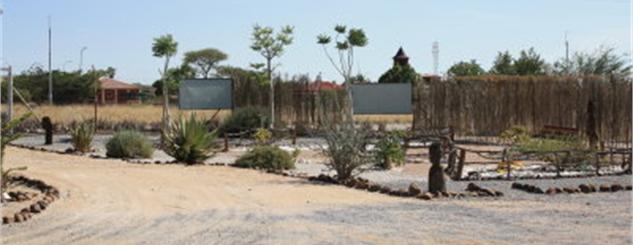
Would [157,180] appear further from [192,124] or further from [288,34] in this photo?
[288,34]

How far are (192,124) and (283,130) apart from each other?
1078 centimetres

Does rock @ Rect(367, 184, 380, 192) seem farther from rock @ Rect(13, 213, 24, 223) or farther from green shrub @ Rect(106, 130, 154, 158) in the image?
green shrub @ Rect(106, 130, 154, 158)

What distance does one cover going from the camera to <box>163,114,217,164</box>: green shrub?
62.5 feet

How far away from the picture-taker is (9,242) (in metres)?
8.86

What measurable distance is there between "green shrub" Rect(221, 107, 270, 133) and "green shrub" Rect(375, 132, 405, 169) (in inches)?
489

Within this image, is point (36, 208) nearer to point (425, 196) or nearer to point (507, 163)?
point (425, 196)

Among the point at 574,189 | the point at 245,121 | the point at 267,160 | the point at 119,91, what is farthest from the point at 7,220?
the point at 119,91

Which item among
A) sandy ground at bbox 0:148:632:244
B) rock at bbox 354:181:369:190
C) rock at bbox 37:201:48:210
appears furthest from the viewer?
rock at bbox 354:181:369:190

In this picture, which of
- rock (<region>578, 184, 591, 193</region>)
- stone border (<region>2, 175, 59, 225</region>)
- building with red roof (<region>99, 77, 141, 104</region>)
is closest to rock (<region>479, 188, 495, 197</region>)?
rock (<region>578, 184, 591, 193</region>)

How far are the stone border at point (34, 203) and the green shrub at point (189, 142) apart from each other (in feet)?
14.7

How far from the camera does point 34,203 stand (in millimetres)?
11672

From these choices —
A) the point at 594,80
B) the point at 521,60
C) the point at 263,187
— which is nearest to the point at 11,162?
the point at 263,187

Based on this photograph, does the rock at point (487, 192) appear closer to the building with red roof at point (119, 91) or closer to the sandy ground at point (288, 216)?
the sandy ground at point (288, 216)

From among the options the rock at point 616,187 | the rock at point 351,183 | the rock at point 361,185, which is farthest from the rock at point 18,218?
the rock at point 616,187
